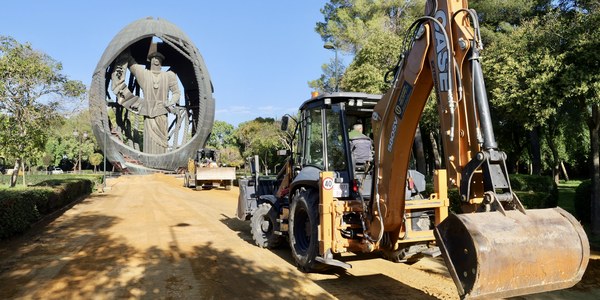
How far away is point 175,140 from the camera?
187ft

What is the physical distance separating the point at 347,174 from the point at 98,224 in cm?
904

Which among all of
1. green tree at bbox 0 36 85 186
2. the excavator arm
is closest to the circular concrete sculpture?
green tree at bbox 0 36 85 186

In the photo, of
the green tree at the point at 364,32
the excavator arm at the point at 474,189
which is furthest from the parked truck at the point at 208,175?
the excavator arm at the point at 474,189

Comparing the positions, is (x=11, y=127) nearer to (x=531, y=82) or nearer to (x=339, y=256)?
(x=339, y=256)

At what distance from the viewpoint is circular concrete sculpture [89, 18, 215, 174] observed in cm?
5156

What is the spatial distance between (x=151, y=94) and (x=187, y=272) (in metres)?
51.2

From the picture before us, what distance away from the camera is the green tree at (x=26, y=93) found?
52.5 feet

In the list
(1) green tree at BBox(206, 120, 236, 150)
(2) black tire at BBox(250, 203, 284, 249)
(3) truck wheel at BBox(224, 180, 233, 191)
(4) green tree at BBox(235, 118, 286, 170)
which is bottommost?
(2) black tire at BBox(250, 203, 284, 249)

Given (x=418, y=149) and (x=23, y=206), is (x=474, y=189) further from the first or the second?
(x=23, y=206)

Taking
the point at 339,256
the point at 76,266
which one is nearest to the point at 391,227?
the point at 339,256

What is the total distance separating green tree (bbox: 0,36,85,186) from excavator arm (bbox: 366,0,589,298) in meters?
15.3

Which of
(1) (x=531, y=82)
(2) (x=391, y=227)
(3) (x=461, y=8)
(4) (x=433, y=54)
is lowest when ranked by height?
(2) (x=391, y=227)

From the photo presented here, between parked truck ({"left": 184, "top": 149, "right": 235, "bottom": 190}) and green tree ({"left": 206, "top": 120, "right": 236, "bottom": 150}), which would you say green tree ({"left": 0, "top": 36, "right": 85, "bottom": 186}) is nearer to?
parked truck ({"left": 184, "top": 149, "right": 235, "bottom": 190})

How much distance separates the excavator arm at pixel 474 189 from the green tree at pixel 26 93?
50.3 ft
